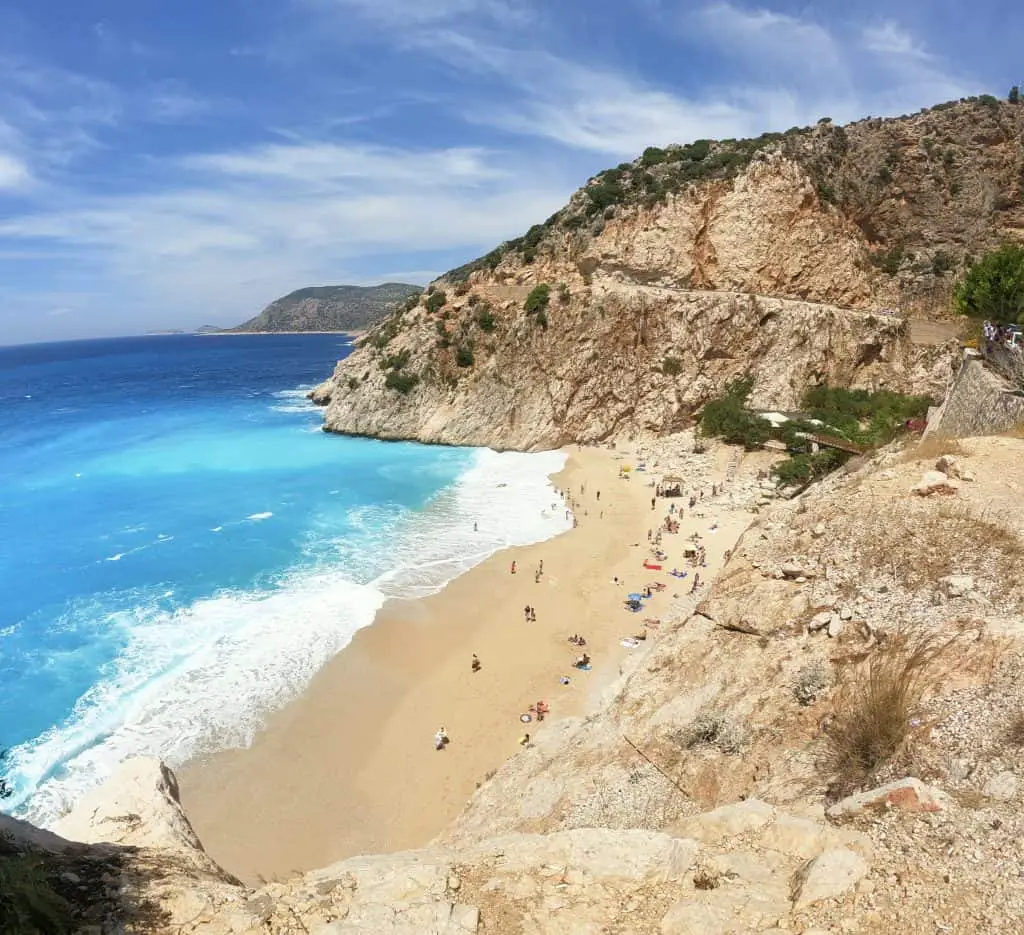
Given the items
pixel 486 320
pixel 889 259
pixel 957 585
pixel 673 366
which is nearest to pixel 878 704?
pixel 957 585

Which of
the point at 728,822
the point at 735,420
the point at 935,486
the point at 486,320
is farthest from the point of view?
the point at 486,320

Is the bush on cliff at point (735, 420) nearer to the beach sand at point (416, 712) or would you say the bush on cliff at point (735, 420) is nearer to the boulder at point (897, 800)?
the beach sand at point (416, 712)

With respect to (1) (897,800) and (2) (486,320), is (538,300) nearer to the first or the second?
(2) (486,320)

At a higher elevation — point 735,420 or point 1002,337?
point 1002,337

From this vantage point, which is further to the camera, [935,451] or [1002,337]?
[1002,337]

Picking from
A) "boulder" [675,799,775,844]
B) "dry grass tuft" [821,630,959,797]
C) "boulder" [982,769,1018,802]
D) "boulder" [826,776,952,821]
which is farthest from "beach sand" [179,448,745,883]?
"boulder" [982,769,1018,802]

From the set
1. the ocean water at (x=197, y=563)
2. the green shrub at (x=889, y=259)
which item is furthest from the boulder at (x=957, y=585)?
the green shrub at (x=889, y=259)
